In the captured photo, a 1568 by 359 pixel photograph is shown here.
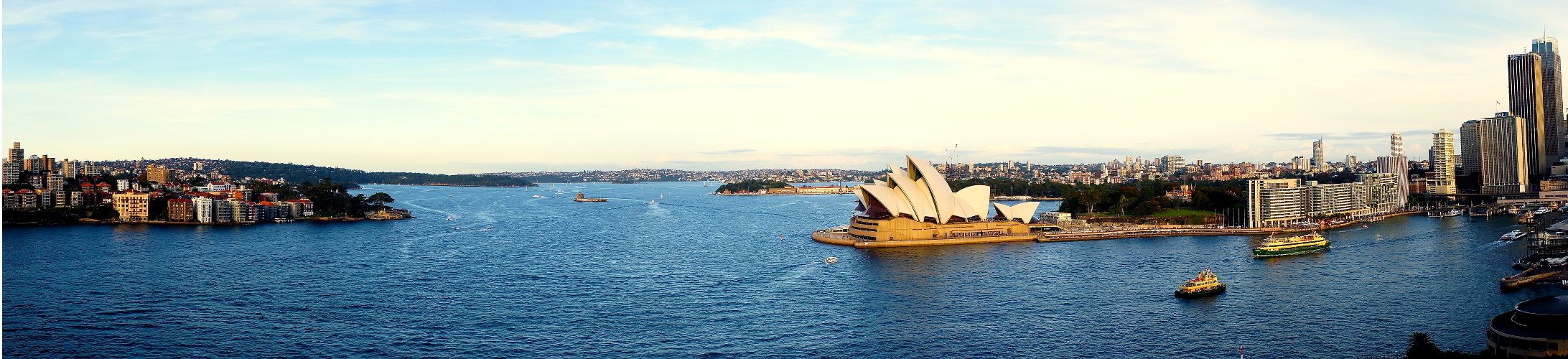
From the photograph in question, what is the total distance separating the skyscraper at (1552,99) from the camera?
8981 cm

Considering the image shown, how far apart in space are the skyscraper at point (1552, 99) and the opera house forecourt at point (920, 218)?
75740 millimetres

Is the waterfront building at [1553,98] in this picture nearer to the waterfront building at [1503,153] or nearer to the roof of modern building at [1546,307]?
the waterfront building at [1503,153]

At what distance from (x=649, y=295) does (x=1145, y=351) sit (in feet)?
35.7

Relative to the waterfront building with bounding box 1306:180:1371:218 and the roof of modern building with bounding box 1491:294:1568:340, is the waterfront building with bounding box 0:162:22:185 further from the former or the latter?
the waterfront building with bounding box 1306:180:1371:218

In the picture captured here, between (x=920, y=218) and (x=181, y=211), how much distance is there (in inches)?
1427

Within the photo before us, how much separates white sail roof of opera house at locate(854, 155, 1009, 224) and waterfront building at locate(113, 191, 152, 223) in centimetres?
3526

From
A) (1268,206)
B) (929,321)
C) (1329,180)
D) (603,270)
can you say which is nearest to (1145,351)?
(929,321)

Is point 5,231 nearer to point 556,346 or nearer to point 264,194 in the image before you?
point 264,194

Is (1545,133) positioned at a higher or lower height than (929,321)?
higher

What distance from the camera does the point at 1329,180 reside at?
80688 mm

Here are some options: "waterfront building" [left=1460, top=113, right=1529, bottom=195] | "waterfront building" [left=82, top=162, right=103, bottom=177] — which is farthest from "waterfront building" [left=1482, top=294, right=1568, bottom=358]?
"waterfront building" [left=82, top=162, right=103, bottom=177]

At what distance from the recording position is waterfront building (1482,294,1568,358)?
13688 millimetres

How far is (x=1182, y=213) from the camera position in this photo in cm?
5225

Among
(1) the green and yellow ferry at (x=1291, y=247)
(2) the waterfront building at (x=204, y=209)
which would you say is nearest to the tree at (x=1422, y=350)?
(1) the green and yellow ferry at (x=1291, y=247)
